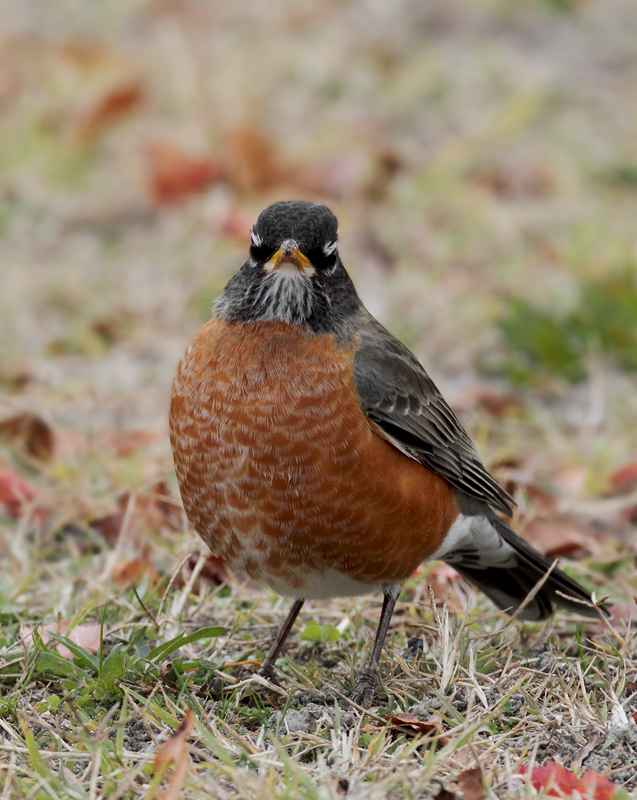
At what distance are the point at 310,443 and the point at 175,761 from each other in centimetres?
110

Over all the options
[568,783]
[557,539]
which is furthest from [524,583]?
[568,783]

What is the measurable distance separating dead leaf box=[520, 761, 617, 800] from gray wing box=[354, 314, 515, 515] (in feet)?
4.15

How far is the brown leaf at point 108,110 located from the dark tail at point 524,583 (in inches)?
242

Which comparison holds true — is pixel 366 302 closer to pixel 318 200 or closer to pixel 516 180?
pixel 318 200

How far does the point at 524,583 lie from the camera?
4324 millimetres

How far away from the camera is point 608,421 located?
6285mm

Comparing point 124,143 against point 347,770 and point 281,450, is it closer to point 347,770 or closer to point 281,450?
point 281,450

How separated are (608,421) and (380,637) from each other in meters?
2.95

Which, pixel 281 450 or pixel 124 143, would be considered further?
pixel 124 143

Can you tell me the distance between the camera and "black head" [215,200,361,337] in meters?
3.77

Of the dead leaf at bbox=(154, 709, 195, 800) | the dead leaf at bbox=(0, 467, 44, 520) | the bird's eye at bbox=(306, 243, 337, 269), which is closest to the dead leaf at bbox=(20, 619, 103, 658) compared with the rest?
the dead leaf at bbox=(154, 709, 195, 800)

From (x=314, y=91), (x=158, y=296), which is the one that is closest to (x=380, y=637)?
(x=158, y=296)

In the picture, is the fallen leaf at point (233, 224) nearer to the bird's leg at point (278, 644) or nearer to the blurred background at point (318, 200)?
the blurred background at point (318, 200)

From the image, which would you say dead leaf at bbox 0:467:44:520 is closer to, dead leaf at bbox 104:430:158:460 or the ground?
the ground
